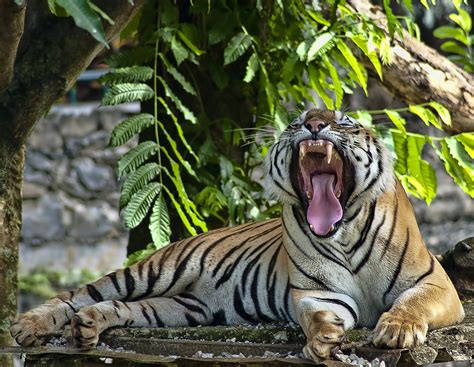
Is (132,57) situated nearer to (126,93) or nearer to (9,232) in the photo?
(126,93)

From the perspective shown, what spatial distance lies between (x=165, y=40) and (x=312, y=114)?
5.72 feet

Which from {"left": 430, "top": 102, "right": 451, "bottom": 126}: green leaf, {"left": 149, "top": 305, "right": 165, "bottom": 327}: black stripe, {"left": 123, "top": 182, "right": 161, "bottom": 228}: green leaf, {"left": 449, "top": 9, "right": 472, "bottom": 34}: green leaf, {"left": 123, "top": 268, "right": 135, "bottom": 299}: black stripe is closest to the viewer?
{"left": 149, "top": 305, "right": 165, "bottom": 327}: black stripe

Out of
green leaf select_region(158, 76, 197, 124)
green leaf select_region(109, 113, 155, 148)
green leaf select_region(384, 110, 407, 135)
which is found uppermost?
green leaf select_region(158, 76, 197, 124)

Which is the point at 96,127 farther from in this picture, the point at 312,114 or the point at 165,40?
the point at 312,114

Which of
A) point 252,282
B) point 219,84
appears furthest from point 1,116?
point 219,84

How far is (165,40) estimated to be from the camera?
538cm

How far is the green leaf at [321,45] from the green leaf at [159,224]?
1.08 m

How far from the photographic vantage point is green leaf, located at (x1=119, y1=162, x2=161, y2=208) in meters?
4.97

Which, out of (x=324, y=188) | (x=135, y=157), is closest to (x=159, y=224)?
(x=135, y=157)

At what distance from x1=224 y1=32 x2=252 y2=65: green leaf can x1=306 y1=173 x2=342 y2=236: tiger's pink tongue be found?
5.25 feet

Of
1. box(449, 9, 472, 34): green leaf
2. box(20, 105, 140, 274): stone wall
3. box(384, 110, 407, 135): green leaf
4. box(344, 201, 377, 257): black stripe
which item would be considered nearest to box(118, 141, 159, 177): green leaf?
box(384, 110, 407, 135): green leaf

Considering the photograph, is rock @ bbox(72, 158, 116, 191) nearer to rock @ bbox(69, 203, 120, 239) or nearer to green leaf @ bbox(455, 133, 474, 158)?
rock @ bbox(69, 203, 120, 239)

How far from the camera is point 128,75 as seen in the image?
207 inches

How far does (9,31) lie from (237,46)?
2076mm
